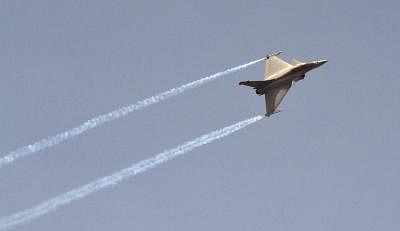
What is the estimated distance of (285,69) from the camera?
126m

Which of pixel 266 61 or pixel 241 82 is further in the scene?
pixel 266 61

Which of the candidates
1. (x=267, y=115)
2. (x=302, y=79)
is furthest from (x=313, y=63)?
(x=267, y=115)

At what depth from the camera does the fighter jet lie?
12406cm

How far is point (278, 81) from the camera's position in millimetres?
125188

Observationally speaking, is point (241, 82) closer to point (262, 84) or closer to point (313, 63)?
point (262, 84)

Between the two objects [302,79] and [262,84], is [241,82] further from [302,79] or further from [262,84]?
[302,79]

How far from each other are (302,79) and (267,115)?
10389 mm

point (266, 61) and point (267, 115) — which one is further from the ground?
point (266, 61)

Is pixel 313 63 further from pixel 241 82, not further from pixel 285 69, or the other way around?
pixel 241 82

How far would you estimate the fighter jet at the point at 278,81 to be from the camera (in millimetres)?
124062

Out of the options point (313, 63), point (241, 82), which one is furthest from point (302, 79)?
point (241, 82)

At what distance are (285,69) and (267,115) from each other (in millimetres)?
9458

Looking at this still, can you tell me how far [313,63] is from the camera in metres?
127

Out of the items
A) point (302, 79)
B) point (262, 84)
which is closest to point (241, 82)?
point (262, 84)
